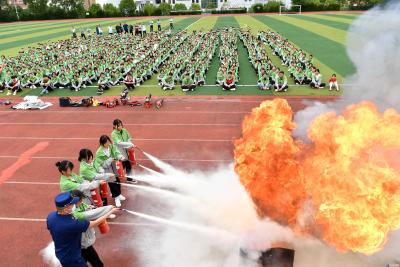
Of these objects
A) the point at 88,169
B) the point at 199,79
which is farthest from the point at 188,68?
the point at 88,169

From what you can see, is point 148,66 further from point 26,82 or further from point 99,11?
point 99,11

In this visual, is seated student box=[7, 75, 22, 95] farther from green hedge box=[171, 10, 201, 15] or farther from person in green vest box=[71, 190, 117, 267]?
green hedge box=[171, 10, 201, 15]

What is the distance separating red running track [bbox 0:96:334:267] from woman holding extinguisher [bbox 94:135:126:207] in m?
0.43

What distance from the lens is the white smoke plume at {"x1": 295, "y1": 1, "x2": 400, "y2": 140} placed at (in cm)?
1319

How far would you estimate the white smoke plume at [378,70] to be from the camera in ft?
43.3

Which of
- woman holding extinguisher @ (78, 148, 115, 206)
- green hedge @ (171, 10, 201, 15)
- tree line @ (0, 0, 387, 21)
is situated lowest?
woman holding extinguisher @ (78, 148, 115, 206)

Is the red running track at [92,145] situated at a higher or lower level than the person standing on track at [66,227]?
lower

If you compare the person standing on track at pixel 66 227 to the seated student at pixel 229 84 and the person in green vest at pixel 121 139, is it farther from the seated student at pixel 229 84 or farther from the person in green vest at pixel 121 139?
the seated student at pixel 229 84

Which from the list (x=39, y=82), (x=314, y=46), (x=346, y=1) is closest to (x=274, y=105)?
(x=39, y=82)

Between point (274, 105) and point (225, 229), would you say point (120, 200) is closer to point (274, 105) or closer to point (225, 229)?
point (225, 229)

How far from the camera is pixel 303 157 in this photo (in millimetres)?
6953

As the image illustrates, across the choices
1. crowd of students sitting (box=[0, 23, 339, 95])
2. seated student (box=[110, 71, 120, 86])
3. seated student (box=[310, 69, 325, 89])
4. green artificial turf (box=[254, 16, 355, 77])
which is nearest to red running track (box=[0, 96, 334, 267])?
seated student (box=[310, 69, 325, 89])

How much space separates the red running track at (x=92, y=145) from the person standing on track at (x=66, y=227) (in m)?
1.94

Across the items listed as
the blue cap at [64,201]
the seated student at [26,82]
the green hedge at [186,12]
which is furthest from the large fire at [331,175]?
Answer: the green hedge at [186,12]
